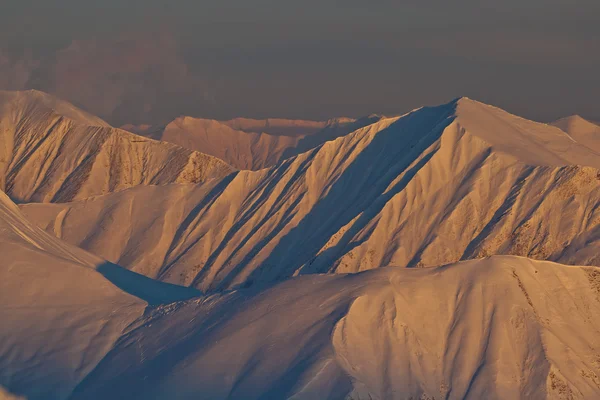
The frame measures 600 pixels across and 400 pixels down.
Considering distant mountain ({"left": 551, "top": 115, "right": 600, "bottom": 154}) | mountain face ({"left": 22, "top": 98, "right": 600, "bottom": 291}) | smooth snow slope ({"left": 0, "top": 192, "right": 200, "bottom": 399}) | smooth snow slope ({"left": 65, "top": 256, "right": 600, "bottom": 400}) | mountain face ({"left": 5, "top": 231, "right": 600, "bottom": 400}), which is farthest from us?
distant mountain ({"left": 551, "top": 115, "right": 600, "bottom": 154})

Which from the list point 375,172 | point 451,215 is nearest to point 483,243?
point 451,215

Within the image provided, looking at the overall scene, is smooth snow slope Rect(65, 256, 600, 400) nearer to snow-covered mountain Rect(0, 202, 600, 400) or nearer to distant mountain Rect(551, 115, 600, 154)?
snow-covered mountain Rect(0, 202, 600, 400)

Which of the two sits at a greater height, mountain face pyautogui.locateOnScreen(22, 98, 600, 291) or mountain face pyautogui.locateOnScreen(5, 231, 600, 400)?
mountain face pyautogui.locateOnScreen(5, 231, 600, 400)

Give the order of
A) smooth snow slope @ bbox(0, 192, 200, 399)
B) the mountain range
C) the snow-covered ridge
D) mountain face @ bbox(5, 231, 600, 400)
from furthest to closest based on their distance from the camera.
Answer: smooth snow slope @ bbox(0, 192, 200, 399) → the mountain range → mountain face @ bbox(5, 231, 600, 400) → the snow-covered ridge

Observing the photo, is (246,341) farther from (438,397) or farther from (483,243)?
(483,243)

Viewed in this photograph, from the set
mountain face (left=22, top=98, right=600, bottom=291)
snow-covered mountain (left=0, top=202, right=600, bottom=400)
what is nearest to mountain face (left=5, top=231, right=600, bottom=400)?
snow-covered mountain (left=0, top=202, right=600, bottom=400)
